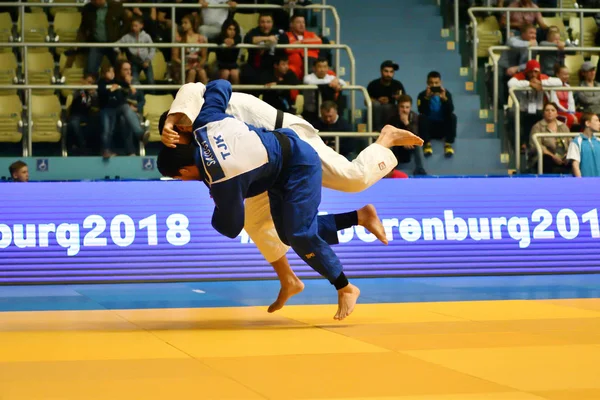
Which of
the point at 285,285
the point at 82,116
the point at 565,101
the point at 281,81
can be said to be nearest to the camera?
the point at 285,285

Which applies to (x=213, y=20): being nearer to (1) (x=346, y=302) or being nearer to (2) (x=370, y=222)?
(2) (x=370, y=222)

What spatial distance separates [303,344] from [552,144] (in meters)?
9.55

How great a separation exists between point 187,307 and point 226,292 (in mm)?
1187

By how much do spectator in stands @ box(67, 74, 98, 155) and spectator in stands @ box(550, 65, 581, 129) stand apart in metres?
7.02

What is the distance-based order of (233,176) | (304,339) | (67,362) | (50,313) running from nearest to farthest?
(67,362)
(304,339)
(233,176)
(50,313)

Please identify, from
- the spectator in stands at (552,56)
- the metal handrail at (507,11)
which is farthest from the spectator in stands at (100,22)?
the spectator in stands at (552,56)

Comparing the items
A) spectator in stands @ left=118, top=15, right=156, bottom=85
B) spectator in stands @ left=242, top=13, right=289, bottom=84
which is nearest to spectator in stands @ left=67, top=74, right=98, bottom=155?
spectator in stands @ left=118, top=15, right=156, bottom=85

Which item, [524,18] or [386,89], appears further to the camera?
[524,18]

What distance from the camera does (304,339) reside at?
6.01 meters

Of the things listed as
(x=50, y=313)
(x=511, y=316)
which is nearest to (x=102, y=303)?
(x=50, y=313)

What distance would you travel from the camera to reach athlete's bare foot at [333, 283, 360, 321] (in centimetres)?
667

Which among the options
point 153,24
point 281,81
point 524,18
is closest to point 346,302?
point 281,81

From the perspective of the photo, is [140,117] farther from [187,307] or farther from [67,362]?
[67,362]

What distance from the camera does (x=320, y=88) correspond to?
48.0 ft
